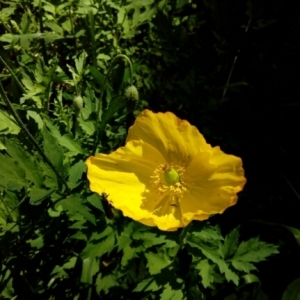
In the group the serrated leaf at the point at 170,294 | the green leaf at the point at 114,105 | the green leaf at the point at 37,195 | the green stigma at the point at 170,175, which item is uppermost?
the green leaf at the point at 114,105

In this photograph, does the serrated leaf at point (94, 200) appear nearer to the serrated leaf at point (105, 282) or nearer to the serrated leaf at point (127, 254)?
the serrated leaf at point (127, 254)

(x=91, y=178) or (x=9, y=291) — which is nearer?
(x=91, y=178)

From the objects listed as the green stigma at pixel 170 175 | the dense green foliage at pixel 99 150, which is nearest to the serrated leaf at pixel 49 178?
the dense green foliage at pixel 99 150

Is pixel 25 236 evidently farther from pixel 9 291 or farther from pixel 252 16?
pixel 252 16

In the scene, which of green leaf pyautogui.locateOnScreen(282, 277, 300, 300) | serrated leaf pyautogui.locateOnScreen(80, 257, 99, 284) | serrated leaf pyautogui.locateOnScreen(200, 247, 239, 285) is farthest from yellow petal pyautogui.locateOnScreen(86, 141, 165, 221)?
green leaf pyautogui.locateOnScreen(282, 277, 300, 300)

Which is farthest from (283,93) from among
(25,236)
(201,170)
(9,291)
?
(9,291)

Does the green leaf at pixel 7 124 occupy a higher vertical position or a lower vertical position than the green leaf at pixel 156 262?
higher

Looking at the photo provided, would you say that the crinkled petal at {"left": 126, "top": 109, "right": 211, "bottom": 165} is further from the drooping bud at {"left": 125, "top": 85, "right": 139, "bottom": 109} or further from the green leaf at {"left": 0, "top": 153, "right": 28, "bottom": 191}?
the green leaf at {"left": 0, "top": 153, "right": 28, "bottom": 191}
